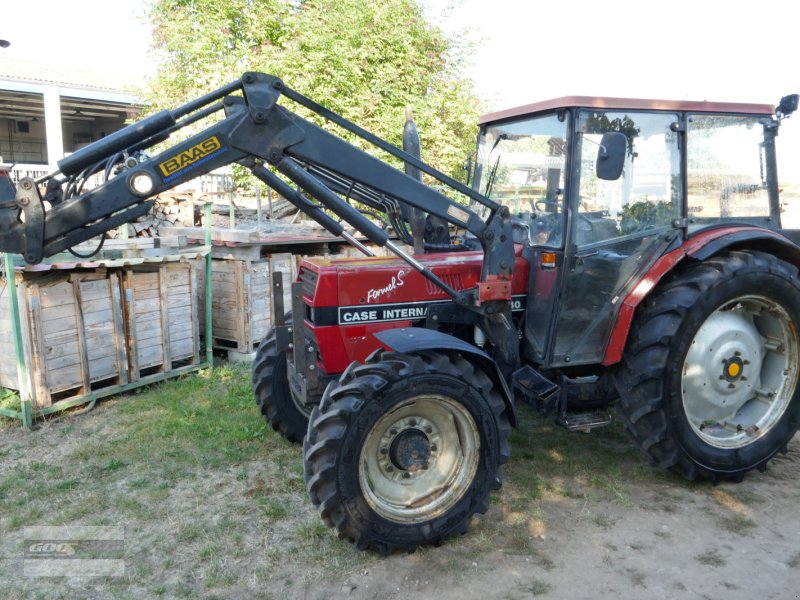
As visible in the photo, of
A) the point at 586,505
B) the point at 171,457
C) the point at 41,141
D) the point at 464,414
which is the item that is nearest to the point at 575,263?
the point at 464,414

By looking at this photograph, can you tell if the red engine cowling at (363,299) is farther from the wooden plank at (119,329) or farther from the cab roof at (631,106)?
the wooden plank at (119,329)

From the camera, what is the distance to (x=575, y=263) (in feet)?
13.3

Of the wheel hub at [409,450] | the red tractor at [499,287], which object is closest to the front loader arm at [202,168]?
the red tractor at [499,287]

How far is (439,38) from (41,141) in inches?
649

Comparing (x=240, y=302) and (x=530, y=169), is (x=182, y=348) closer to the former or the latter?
(x=240, y=302)

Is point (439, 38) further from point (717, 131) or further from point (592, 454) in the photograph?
point (592, 454)

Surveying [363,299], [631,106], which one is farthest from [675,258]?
[363,299]

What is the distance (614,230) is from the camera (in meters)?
4.15

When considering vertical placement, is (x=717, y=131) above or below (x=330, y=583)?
above

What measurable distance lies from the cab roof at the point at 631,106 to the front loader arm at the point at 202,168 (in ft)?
2.76

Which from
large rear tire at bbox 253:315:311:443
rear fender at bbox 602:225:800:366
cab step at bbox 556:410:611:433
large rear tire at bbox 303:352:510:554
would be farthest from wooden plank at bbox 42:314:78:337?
rear fender at bbox 602:225:800:366

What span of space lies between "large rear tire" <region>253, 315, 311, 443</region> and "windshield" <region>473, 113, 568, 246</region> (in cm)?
183

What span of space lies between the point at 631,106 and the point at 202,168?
2.69 m

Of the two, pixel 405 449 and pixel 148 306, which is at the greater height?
pixel 148 306
